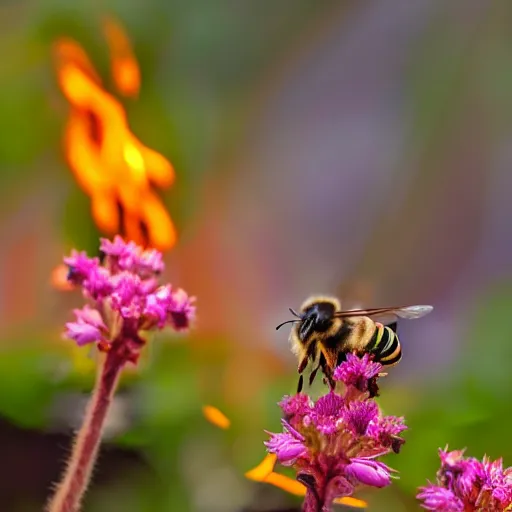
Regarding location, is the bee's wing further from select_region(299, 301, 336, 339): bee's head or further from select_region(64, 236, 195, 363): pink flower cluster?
select_region(64, 236, 195, 363): pink flower cluster

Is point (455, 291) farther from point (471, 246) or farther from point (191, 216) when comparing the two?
point (191, 216)

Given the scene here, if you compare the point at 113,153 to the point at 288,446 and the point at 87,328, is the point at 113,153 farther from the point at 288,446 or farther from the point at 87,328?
the point at 288,446

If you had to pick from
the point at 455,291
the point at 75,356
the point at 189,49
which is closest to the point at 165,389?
the point at 75,356

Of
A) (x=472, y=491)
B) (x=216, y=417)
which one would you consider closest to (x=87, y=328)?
(x=472, y=491)

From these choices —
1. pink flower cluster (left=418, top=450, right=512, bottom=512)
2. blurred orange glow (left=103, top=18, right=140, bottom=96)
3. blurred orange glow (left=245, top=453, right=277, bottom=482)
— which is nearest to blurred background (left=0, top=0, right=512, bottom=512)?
blurred orange glow (left=103, top=18, right=140, bottom=96)

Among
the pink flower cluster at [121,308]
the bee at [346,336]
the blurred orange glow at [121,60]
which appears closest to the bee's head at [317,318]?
the bee at [346,336]

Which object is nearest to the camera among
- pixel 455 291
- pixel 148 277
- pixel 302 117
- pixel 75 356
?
pixel 148 277
